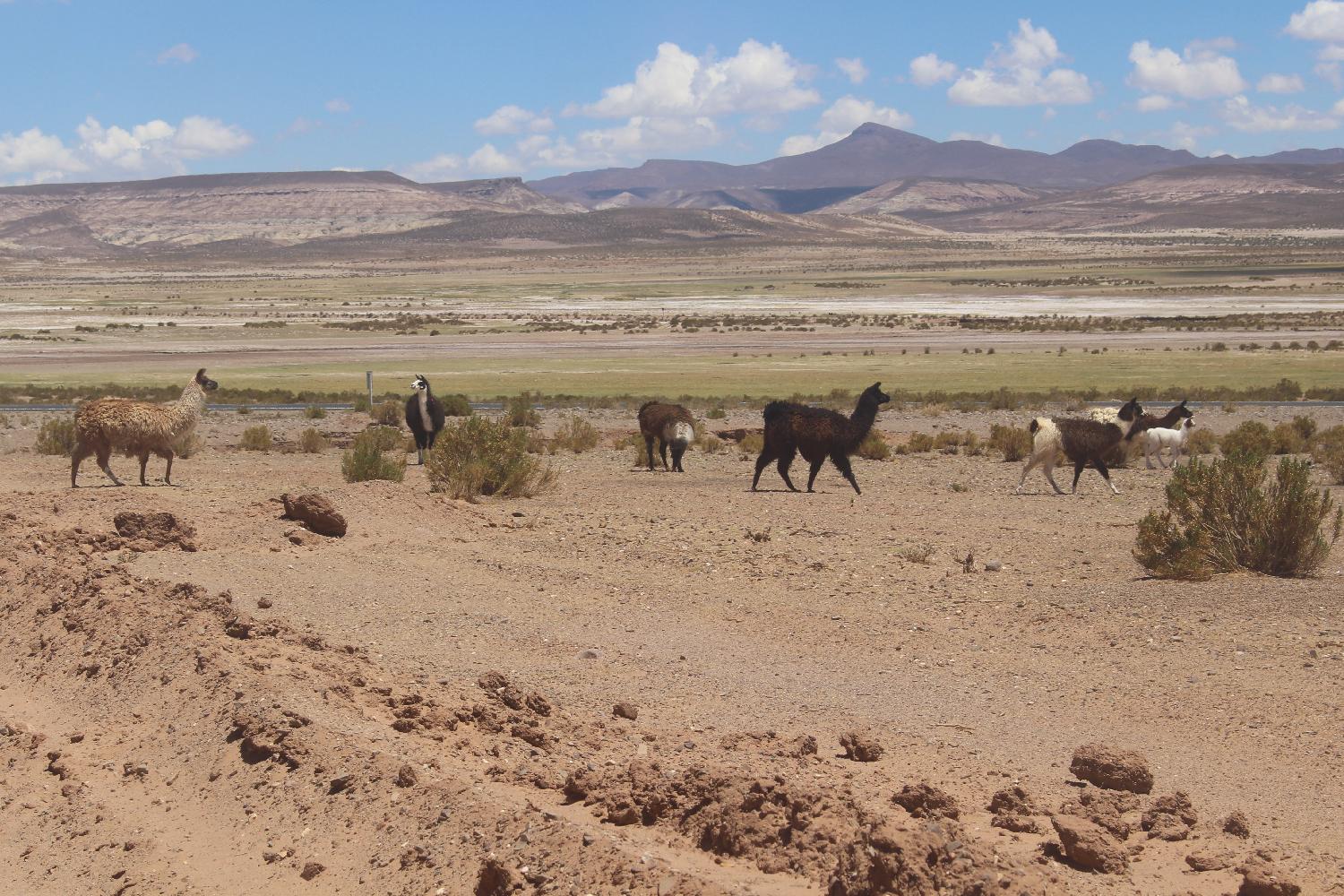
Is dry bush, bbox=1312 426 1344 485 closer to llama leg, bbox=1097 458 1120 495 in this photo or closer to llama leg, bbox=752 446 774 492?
llama leg, bbox=1097 458 1120 495

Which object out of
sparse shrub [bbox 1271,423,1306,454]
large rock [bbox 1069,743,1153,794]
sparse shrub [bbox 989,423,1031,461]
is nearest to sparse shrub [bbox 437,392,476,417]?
sparse shrub [bbox 989,423,1031,461]

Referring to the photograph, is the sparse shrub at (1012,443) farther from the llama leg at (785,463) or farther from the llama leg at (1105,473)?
the llama leg at (785,463)

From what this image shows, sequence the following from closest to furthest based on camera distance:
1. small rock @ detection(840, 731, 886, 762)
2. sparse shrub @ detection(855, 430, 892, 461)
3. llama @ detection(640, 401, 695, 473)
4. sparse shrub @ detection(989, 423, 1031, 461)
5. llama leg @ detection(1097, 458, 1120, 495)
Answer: small rock @ detection(840, 731, 886, 762), llama leg @ detection(1097, 458, 1120, 495), llama @ detection(640, 401, 695, 473), sparse shrub @ detection(989, 423, 1031, 461), sparse shrub @ detection(855, 430, 892, 461)

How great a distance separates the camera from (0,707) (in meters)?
9.70

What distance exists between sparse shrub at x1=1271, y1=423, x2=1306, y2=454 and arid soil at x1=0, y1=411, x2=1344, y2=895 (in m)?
10.8

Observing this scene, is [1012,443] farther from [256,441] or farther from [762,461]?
[256,441]

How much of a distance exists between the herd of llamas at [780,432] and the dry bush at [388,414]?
27.5ft

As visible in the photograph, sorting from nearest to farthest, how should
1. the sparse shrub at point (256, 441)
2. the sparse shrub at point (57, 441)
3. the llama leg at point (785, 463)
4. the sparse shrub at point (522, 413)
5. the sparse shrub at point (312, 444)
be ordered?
the llama leg at point (785, 463) → the sparse shrub at point (57, 441) → the sparse shrub at point (312, 444) → the sparse shrub at point (256, 441) → the sparse shrub at point (522, 413)

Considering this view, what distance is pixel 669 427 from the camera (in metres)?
20.8

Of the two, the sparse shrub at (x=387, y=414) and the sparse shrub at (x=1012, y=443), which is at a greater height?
the sparse shrub at (x=1012, y=443)

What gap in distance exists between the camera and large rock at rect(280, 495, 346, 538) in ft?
44.9

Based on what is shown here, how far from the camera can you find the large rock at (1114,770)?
7.15 meters

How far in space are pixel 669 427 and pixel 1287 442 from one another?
1079 centimetres

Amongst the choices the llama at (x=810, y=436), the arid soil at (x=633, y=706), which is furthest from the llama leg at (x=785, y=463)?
the arid soil at (x=633, y=706)
